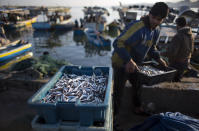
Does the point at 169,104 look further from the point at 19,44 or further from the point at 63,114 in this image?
the point at 19,44

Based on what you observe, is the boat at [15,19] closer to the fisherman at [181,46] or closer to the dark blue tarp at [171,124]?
the fisherman at [181,46]

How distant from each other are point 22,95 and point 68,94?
3.72m

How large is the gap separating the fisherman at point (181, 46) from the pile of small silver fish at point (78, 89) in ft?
9.69

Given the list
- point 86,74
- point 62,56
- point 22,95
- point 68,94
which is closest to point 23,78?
point 22,95

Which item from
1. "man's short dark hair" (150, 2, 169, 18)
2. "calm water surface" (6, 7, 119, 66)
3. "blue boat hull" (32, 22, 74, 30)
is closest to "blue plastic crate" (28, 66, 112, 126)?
"man's short dark hair" (150, 2, 169, 18)

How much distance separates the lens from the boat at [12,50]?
11.7m

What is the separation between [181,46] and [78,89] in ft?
12.2

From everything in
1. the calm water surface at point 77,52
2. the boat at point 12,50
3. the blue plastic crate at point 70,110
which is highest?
the blue plastic crate at point 70,110

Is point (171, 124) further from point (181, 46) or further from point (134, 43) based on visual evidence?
point (181, 46)

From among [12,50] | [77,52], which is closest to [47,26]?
[77,52]

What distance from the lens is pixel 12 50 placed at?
12.1 meters

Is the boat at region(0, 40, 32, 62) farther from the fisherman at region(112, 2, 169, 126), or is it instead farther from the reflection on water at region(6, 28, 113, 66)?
the fisherman at region(112, 2, 169, 126)

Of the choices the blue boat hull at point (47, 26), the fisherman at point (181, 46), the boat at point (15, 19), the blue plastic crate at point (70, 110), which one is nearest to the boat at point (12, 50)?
the blue plastic crate at point (70, 110)

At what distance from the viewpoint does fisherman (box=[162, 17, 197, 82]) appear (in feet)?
14.7
